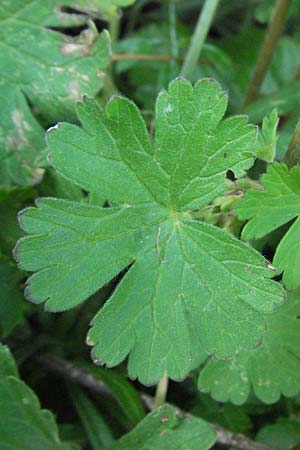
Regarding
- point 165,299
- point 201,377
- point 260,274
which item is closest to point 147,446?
point 201,377

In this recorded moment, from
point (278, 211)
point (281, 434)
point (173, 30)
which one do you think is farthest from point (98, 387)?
point (173, 30)

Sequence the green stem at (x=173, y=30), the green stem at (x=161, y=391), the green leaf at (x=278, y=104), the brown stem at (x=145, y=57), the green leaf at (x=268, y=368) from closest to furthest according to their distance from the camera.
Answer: the green leaf at (x=268, y=368), the green stem at (x=161, y=391), the green leaf at (x=278, y=104), the brown stem at (x=145, y=57), the green stem at (x=173, y=30)

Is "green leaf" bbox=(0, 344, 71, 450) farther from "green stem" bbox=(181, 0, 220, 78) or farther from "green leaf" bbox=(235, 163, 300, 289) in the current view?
"green stem" bbox=(181, 0, 220, 78)

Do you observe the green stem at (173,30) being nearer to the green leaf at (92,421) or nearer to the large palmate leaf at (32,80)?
the large palmate leaf at (32,80)

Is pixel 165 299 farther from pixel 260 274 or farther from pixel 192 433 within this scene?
pixel 192 433

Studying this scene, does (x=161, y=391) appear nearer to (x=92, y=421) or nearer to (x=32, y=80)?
(x=92, y=421)

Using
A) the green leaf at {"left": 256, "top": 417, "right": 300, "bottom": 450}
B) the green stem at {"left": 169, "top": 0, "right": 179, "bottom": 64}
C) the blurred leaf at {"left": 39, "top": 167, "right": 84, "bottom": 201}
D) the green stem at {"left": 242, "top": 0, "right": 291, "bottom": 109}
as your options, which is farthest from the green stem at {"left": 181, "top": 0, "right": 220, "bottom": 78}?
the green leaf at {"left": 256, "top": 417, "right": 300, "bottom": 450}

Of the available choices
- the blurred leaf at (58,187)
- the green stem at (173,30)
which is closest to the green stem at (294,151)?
the blurred leaf at (58,187)
